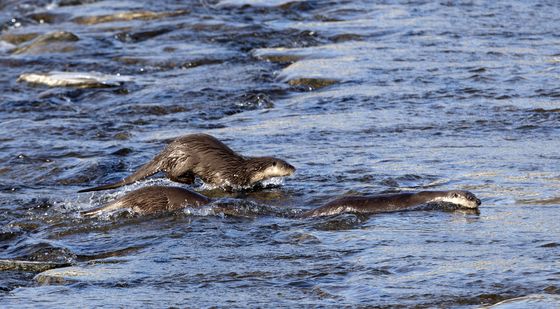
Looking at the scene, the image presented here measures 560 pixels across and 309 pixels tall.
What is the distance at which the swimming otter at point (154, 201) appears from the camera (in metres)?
5.93

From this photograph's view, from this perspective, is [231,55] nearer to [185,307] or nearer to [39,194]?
[39,194]

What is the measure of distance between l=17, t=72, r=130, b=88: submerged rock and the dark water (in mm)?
135

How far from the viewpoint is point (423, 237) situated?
17.3 ft

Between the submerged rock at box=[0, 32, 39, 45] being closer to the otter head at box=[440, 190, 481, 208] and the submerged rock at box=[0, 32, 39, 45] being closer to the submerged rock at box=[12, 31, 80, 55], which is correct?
the submerged rock at box=[12, 31, 80, 55]

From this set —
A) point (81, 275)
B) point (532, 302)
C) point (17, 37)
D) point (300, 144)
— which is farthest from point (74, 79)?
point (532, 302)

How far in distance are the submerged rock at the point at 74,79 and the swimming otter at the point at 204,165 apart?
10.2ft

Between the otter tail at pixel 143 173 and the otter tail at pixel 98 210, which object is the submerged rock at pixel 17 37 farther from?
the otter tail at pixel 98 210

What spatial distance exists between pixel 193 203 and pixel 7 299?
1.55 metres

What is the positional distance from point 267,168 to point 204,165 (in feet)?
1.61

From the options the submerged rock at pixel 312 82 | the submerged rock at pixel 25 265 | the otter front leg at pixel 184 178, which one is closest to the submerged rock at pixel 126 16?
the submerged rock at pixel 312 82

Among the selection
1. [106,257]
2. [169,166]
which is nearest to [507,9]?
[169,166]

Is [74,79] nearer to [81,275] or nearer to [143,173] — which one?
[143,173]

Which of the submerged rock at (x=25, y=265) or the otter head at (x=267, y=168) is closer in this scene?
the submerged rock at (x=25, y=265)

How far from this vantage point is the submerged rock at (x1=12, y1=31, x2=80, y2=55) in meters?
11.9
